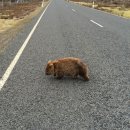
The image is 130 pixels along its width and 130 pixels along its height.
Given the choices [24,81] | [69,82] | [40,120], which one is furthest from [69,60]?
[40,120]

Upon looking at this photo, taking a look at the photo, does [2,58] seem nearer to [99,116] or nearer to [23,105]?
[23,105]

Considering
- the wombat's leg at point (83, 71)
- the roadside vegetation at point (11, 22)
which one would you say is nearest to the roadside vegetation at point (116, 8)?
the roadside vegetation at point (11, 22)

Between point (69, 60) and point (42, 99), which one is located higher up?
point (69, 60)

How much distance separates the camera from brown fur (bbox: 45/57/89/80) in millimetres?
5973

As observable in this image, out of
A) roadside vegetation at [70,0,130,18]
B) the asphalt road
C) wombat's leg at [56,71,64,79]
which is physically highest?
wombat's leg at [56,71,64,79]

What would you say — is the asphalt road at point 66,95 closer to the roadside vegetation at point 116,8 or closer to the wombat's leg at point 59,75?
the wombat's leg at point 59,75

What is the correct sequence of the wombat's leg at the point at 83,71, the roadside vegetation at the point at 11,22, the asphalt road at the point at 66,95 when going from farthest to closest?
the roadside vegetation at the point at 11,22
the wombat's leg at the point at 83,71
the asphalt road at the point at 66,95

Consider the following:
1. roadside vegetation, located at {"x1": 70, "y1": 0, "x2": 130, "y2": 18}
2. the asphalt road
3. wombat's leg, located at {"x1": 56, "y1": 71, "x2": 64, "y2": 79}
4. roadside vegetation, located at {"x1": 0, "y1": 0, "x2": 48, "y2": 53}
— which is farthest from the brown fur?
roadside vegetation, located at {"x1": 70, "y1": 0, "x2": 130, "y2": 18}

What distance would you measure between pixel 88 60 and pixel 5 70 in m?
2.04

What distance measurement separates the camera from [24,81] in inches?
246

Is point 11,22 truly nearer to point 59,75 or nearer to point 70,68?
point 59,75

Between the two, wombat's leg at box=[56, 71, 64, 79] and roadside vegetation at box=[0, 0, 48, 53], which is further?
roadside vegetation at box=[0, 0, 48, 53]

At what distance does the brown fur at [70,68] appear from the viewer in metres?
5.97

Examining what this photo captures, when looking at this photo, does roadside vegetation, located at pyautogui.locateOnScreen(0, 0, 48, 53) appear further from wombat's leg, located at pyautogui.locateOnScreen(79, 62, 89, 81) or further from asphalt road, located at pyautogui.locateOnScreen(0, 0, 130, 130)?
wombat's leg, located at pyautogui.locateOnScreen(79, 62, 89, 81)
